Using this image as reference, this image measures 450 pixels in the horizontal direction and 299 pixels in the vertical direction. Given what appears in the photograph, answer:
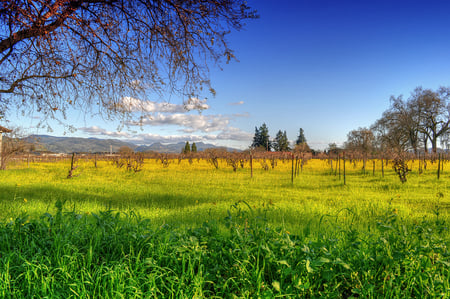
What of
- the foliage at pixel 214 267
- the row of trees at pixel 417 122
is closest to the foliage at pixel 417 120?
the row of trees at pixel 417 122

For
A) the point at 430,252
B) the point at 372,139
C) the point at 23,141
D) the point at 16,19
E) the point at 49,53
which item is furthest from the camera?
the point at 372,139

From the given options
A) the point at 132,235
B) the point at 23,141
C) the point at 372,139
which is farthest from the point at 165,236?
the point at 372,139

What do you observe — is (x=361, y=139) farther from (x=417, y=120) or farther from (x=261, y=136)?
(x=261, y=136)

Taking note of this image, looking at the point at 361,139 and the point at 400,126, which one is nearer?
the point at 400,126

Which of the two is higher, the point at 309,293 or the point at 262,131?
the point at 262,131

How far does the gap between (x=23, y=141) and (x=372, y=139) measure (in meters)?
55.4

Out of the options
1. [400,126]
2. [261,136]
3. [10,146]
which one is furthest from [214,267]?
[261,136]

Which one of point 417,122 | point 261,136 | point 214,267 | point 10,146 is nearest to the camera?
point 214,267

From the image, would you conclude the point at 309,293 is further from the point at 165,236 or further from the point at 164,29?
the point at 164,29

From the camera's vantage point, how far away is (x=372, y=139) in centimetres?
4894

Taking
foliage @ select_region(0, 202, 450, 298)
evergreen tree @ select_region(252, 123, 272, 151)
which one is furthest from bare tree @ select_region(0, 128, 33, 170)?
evergreen tree @ select_region(252, 123, 272, 151)

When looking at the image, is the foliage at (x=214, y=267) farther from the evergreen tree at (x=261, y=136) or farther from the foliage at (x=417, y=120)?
the evergreen tree at (x=261, y=136)

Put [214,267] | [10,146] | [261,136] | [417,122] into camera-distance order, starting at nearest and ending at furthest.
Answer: [214,267]
[10,146]
[417,122]
[261,136]

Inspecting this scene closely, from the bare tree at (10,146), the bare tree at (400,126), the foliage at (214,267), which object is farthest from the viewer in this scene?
the bare tree at (400,126)
